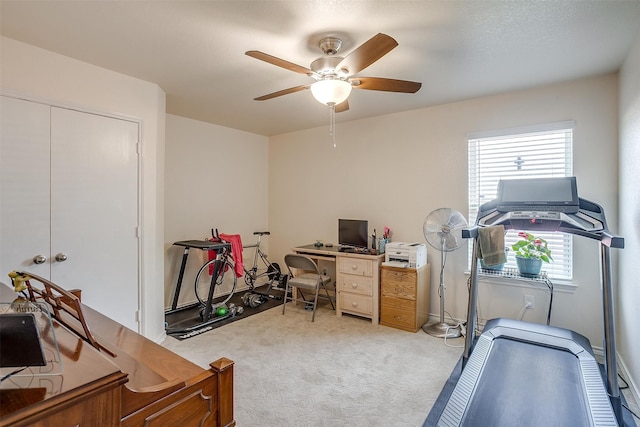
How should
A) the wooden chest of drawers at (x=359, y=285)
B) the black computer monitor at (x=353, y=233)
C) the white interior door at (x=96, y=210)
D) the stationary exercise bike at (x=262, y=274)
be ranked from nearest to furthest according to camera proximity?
the white interior door at (x=96, y=210), the wooden chest of drawers at (x=359, y=285), the black computer monitor at (x=353, y=233), the stationary exercise bike at (x=262, y=274)

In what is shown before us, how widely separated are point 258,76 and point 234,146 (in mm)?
2254

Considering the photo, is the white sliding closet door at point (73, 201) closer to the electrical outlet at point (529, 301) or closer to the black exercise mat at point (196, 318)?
the black exercise mat at point (196, 318)

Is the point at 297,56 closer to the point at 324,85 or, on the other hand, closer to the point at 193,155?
the point at 324,85

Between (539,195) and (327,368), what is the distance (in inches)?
89.3

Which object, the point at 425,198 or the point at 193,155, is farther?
the point at 193,155

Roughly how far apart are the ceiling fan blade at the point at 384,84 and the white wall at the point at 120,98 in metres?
2.03

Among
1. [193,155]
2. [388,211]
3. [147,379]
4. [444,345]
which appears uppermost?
[193,155]

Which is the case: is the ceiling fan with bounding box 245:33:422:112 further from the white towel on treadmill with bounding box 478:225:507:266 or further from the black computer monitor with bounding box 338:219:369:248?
the black computer monitor with bounding box 338:219:369:248

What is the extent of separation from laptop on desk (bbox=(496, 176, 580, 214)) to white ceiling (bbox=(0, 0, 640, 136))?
3.21 ft

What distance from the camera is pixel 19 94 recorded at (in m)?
2.31

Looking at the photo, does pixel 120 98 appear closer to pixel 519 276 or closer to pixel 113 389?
pixel 113 389

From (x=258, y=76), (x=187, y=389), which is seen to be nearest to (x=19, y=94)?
(x=258, y=76)

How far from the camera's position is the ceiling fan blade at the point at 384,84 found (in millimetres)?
2258

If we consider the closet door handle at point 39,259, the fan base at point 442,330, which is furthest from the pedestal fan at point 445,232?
the closet door handle at point 39,259
